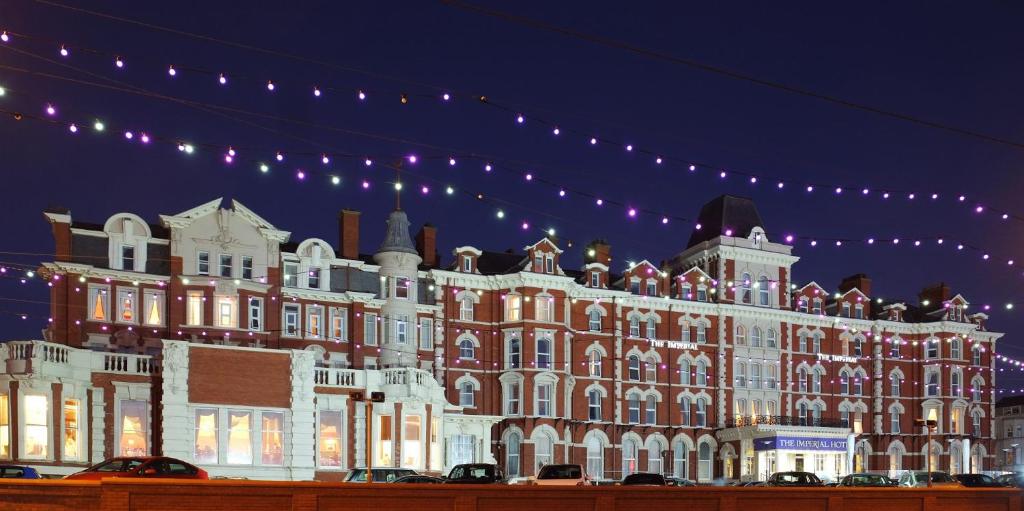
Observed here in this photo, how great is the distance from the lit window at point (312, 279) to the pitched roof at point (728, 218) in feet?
85.9

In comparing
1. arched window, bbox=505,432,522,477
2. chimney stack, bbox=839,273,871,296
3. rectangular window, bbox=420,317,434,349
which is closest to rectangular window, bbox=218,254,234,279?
rectangular window, bbox=420,317,434,349

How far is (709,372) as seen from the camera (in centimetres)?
6944

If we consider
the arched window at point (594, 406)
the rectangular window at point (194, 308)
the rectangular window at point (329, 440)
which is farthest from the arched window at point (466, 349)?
the rectangular window at point (194, 308)

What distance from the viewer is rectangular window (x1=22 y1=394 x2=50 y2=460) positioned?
42.0 metres

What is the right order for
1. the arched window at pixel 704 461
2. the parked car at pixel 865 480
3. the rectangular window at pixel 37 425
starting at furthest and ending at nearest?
the arched window at pixel 704 461
the rectangular window at pixel 37 425
the parked car at pixel 865 480

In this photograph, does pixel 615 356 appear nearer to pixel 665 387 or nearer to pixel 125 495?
pixel 665 387

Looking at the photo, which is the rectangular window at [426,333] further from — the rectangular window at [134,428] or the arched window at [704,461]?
the arched window at [704,461]

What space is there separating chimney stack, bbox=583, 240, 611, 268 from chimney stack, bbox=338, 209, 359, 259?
1440 centimetres

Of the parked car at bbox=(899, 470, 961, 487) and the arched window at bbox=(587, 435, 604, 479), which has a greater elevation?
the parked car at bbox=(899, 470, 961, 487)

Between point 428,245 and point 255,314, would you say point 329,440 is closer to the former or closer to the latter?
point 255,314

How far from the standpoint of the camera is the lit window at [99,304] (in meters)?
49.7

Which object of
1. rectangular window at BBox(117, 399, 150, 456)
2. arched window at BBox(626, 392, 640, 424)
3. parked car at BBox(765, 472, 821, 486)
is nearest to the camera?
parked car at BBox(765, 472, 821, 486)

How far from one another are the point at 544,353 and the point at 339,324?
11659 mm

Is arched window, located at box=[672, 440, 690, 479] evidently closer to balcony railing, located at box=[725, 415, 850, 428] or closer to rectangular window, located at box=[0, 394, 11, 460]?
balcony railing, located at box=[725, 415, 850, 428]
